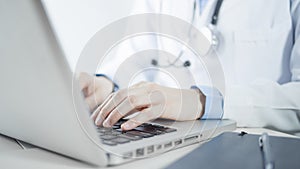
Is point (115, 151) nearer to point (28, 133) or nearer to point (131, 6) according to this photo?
point (28, 133)

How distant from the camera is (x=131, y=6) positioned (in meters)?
1.40

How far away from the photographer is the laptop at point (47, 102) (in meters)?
0.29

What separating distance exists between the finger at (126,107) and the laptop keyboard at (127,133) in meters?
0.01

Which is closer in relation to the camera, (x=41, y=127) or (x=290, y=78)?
(x=41, y=127)

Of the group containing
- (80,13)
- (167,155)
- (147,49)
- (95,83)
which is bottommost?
(167,155)

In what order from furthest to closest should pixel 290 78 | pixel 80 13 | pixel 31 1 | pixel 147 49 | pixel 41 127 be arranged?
pixel 80 13, pixel 147 49, pixel 290 78, pixel 41 127, pixel 31 1

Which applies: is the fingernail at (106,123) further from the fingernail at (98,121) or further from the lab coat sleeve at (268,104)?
the lab coat sleeve at (268,104)

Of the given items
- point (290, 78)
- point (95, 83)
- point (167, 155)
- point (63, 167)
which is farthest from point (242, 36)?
point (63, 167)

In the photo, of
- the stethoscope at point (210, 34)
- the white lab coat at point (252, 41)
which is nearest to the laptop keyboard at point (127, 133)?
the white lab coat at point (252, 41)

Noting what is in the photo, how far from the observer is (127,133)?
17.0 inches

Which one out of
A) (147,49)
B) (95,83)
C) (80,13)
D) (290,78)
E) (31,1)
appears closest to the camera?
(31,1)

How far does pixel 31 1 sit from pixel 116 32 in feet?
3.19

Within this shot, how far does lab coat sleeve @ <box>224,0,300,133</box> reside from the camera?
770mm

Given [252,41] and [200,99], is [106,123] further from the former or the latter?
[252,41]
